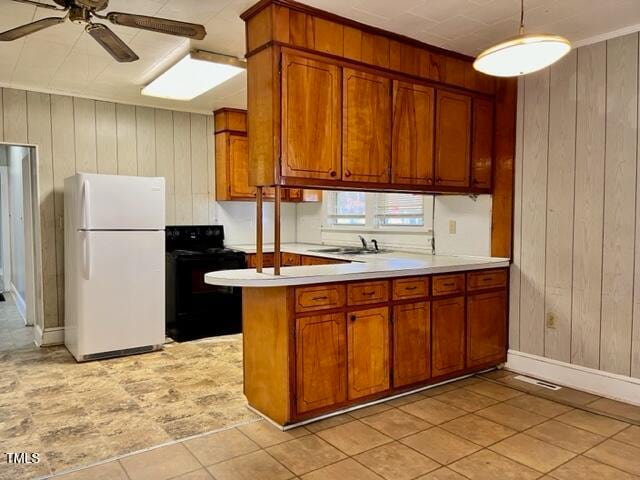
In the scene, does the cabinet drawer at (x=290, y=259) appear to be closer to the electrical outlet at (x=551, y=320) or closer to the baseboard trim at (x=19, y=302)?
the electrical outlet at (x=551, y=320)

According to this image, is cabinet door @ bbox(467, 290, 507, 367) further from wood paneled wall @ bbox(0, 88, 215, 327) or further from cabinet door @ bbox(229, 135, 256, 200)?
wood paneled wall @ bbox(0, 88, 215, 327)

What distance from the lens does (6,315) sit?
589 centimetres

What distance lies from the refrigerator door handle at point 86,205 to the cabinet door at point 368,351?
2450mm

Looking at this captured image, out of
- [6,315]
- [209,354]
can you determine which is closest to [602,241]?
[209,354]

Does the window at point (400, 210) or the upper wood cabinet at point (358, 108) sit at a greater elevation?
the upper wood cabinet at point (358, 108)

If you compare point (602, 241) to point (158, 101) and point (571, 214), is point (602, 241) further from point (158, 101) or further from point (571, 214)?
point (158, 101)

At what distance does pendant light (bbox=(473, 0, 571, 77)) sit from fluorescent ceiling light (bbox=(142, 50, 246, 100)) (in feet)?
6.42

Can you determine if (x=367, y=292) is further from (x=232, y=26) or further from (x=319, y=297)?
(x=232, y=26)

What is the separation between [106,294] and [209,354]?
41.2 inches

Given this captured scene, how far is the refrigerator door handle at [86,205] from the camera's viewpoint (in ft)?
12.7

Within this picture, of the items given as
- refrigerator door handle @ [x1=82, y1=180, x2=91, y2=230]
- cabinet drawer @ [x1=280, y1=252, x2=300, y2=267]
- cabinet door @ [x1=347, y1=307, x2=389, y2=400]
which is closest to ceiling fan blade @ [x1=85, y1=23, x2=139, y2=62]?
refrigerator door handle @ [x1=82, y1=180, x2=91, y2=230]

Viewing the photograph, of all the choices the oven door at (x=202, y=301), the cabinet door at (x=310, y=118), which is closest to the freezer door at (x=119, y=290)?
the oven door at (x=202, y=301)

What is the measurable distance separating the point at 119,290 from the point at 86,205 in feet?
2.60

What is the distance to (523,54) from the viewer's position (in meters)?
2.15
